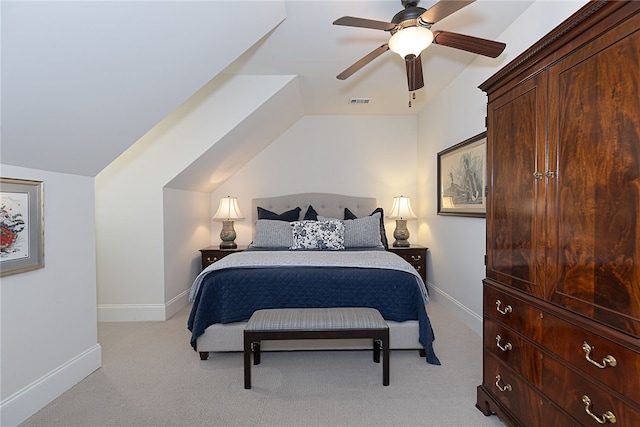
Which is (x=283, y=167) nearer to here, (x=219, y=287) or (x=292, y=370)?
(x=219, y=287)

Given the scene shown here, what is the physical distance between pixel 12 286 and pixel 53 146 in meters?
0.78

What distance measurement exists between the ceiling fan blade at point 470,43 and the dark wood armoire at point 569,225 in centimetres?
45

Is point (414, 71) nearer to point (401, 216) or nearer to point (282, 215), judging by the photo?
point (401, 216)

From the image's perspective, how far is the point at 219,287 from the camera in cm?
250

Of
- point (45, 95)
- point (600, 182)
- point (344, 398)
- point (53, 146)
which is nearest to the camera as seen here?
point (600, 182)

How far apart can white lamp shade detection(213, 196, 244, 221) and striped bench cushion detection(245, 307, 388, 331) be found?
2242mm

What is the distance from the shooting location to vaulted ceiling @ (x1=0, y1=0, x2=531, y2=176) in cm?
139

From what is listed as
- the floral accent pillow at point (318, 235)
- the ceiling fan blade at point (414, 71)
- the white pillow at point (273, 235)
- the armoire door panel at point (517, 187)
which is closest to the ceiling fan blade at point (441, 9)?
the ceiling fan blade at point (414, 71)

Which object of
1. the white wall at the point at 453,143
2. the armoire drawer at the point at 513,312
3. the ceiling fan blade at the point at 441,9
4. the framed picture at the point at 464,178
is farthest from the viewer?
the framed picture at the point at 464,178

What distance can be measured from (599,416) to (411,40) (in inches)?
78.0

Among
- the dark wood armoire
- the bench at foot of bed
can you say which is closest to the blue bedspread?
the bench at foot of bed

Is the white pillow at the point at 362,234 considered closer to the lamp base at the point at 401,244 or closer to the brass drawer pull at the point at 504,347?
the lamp base at the point at 401,244

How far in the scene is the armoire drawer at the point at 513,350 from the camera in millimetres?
1474

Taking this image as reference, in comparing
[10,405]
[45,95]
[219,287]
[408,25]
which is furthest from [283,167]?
[10,405]
